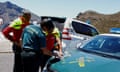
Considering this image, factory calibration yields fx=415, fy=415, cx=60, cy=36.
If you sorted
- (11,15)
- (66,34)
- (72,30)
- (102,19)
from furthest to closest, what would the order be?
(102,19), (11,15), (72,30), (66,34)

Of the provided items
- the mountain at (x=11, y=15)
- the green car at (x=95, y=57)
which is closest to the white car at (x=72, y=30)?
the mountain at (x=11, y=15)

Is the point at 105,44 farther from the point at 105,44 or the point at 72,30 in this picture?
the point at 72,30

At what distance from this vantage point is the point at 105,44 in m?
7.84

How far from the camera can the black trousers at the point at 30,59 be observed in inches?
282

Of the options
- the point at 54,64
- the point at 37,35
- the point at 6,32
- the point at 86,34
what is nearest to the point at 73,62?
the point at 54,64

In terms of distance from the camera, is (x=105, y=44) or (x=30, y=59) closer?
(x=30, y=59)

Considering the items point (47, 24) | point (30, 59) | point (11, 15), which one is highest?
point (47, 24)

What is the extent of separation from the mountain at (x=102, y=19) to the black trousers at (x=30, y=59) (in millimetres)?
98376

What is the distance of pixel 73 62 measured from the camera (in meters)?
6.54

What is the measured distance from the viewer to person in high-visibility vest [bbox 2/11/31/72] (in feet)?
26.4

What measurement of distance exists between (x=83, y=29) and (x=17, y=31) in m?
7.35

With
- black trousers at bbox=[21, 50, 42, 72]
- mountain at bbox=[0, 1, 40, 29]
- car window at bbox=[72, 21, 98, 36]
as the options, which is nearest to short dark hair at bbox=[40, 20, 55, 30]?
black trousers at bbox=[21, 50, 42, 72]

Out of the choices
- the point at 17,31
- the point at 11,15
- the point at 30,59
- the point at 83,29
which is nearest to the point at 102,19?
the point at 11,15

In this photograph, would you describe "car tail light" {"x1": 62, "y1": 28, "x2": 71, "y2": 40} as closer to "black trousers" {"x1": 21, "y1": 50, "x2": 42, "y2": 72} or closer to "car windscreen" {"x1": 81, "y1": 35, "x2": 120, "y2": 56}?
"car windscreen" {"x1": 81, "y1": 35, "x2": 120, "y2": 56}
